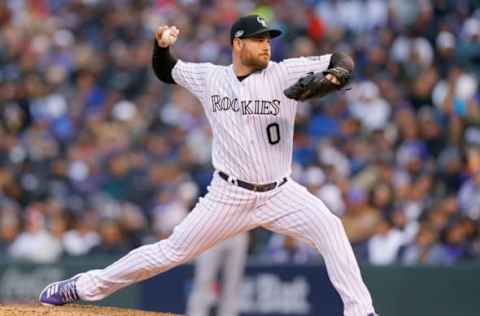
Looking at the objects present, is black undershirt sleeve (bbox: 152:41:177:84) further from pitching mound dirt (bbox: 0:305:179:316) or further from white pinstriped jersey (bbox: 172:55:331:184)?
pitching mound dirt (bbox: 0:305:179:316)

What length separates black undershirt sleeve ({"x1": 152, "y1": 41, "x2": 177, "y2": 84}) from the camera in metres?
7.10

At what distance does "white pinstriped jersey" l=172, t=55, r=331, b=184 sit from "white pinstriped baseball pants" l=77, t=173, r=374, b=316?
5.0 inches

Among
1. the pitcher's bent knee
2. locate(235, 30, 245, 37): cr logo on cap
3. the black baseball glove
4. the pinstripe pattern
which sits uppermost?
locate(235, 30, 245, 37): cr logo on cap

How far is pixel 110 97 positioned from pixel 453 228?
5276 mm

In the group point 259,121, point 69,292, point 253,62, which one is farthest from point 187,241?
point 253,62

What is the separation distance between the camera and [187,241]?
6.81 meters

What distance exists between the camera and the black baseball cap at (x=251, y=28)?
265 inches

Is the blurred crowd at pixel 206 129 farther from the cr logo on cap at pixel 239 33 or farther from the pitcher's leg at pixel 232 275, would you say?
the cr logo on cap at pixel 239 33

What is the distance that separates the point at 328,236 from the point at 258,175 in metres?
0.53

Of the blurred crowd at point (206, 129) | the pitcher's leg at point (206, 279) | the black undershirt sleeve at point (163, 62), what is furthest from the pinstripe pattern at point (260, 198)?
the blurred crowd at point (206, 129)

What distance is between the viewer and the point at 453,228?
435 inches

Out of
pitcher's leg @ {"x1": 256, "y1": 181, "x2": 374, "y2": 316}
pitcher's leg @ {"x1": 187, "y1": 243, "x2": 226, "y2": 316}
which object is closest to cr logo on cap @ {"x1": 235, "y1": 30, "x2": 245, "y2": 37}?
pitcher's leg @ {"x1": 256, "y1": 181, "x2": 374, "y2": 316}

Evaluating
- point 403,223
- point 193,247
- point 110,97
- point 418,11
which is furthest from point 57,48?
point 193,247

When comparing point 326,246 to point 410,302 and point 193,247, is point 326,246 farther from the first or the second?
point 410,302
